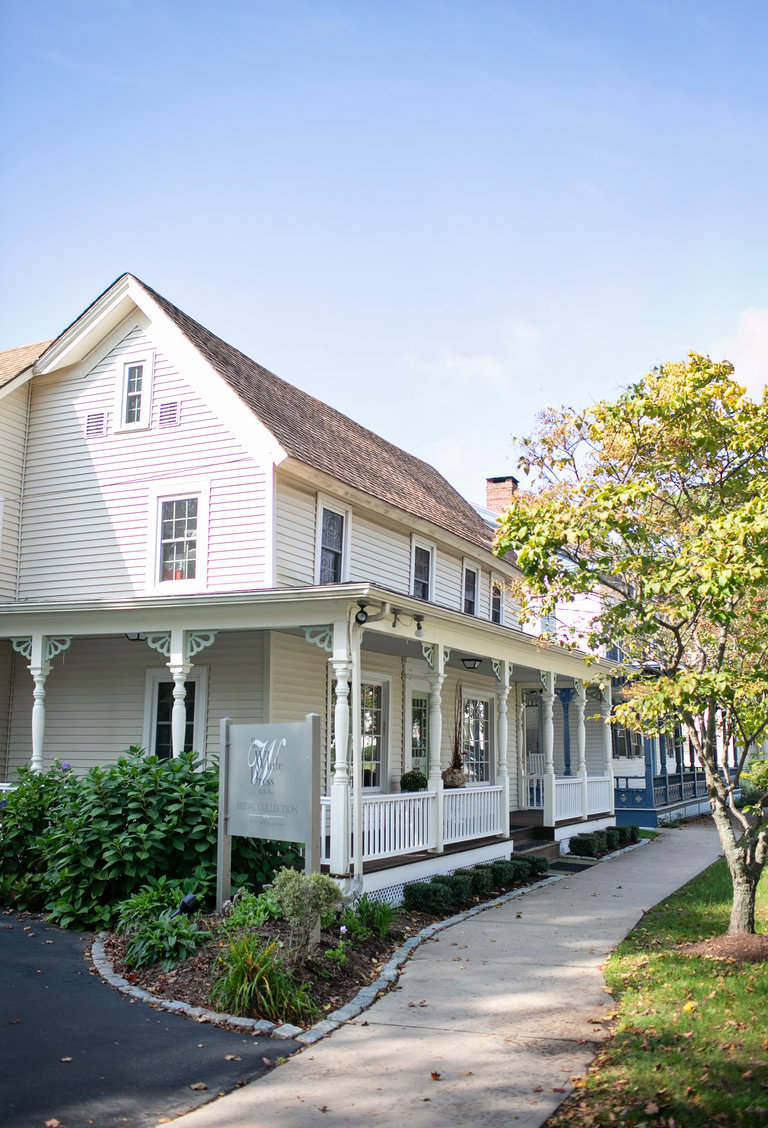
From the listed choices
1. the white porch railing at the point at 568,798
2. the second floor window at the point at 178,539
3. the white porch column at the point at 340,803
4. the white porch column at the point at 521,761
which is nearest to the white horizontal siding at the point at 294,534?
the second floor window at the point at 178,539

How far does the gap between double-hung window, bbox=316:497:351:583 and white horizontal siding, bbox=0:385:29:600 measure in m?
5.56

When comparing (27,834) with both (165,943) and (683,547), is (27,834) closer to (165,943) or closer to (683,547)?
(165,943)

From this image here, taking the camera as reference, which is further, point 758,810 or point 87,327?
point 87,327

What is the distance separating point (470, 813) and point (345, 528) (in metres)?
5.11

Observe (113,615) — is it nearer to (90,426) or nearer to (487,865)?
(90,426)

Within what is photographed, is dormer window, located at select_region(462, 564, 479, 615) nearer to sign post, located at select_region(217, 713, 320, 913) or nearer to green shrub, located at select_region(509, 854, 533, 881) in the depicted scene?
green shrub, located at select_region(509, 854, 533, 881)

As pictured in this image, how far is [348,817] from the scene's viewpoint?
11016 millimetres

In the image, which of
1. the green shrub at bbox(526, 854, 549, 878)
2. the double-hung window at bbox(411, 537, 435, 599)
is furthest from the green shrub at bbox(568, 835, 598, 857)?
the double-hung window at bbox(411, 537, 435, 599)

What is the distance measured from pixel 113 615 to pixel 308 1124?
8932mm

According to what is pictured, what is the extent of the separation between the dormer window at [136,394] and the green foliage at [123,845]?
665 cm

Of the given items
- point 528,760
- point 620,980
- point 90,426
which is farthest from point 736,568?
point 528,760

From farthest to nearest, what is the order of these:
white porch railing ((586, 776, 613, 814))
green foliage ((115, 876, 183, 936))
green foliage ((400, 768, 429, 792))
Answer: white porch railing ((586, 776, 613, 814)), green foliage ((400, 768, 429, 792)), green foliage ((115, 876, 183, 936))

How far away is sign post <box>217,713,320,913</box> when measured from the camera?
8.65 m

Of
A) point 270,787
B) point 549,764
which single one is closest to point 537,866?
point 549,764
